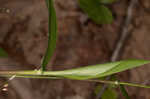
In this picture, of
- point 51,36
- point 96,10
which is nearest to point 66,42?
point 96,10

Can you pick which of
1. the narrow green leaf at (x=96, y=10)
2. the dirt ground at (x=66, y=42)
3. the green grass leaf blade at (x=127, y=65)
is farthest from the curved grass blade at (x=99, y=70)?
the dirt ground at (x=66, y=42)

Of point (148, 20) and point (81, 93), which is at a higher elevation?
point (148, 20)

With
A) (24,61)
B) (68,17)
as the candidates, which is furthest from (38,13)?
(24,61)

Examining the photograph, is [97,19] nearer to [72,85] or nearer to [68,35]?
[68,35]

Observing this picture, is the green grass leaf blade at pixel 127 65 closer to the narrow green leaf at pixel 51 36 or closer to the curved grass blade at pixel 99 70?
the curved grass blade at pixel 99 70

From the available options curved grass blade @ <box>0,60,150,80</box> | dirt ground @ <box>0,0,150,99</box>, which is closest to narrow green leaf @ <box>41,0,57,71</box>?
curved grass blade @ <box>0,60,150,80</box>

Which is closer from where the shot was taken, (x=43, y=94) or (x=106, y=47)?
(x=43, y=94)

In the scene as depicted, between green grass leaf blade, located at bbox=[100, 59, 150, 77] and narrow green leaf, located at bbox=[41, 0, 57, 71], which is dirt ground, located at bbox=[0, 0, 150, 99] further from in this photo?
green grass leaf blade, located at bbox=[100, 59, 150, 77]

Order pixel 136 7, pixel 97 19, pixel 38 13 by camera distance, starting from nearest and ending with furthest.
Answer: pixel 97 19 < pixel 38 13 < pixel 136 7
